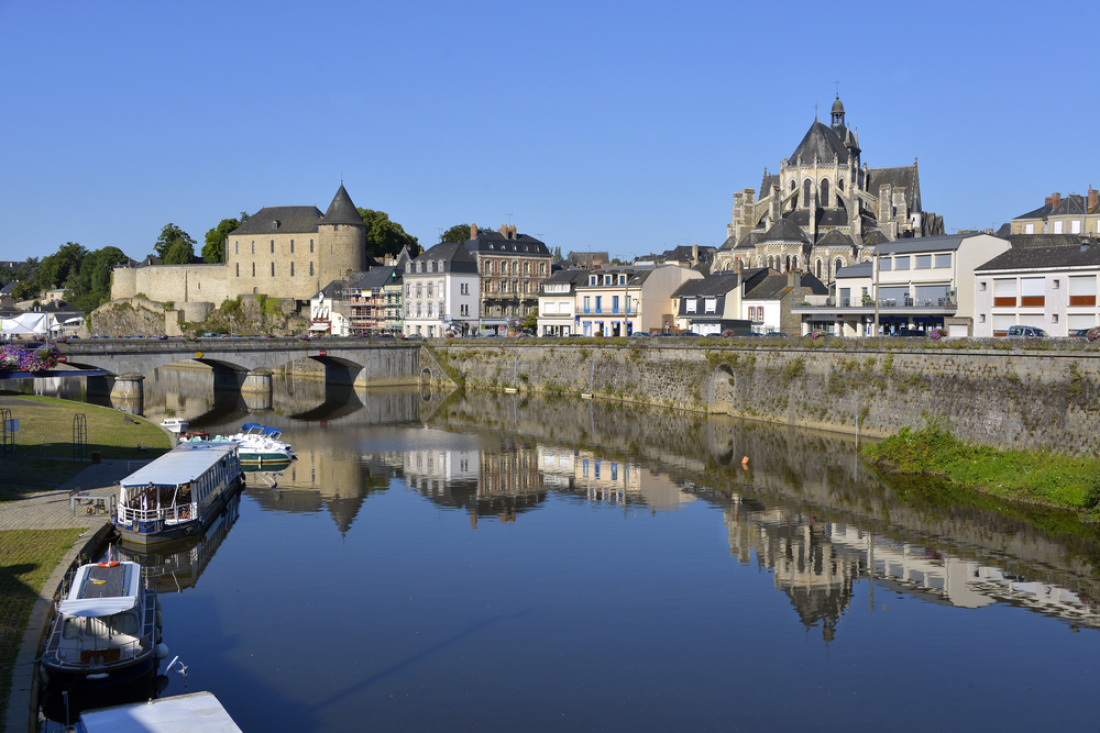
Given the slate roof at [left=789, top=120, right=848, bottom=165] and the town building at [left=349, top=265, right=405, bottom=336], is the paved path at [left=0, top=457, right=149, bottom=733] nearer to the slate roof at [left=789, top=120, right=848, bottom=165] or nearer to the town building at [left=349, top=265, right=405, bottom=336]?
the town building at [left=349, top=265, right=405, bottom=336]

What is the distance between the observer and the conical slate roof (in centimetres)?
9844

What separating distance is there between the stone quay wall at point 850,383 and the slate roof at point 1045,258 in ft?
22.7

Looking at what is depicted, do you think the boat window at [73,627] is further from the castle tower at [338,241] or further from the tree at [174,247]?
the tree at [174,247]

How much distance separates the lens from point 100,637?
52.9ft

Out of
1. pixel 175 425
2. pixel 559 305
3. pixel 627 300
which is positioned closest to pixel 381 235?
pixel 559 305

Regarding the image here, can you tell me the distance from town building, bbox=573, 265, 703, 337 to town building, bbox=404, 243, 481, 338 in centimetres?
1117

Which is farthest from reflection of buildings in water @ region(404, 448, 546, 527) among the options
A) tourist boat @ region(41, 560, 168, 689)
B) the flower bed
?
tourist boat @ region(41, 560, 168, 689)

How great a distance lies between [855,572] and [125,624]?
16.4 meters

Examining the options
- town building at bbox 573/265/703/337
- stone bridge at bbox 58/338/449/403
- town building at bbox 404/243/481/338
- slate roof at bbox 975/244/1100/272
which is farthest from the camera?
town building at bbox 404/243/481/338

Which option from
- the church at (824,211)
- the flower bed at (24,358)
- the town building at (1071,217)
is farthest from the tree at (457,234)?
the flower bed at (24,358)

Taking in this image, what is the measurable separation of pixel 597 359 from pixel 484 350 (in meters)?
11.0

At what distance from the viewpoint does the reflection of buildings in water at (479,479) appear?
1249 inches

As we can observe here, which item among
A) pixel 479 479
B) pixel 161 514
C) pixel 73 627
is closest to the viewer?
pixel 73 627

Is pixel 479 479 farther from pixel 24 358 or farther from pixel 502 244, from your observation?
pixel 502 244
